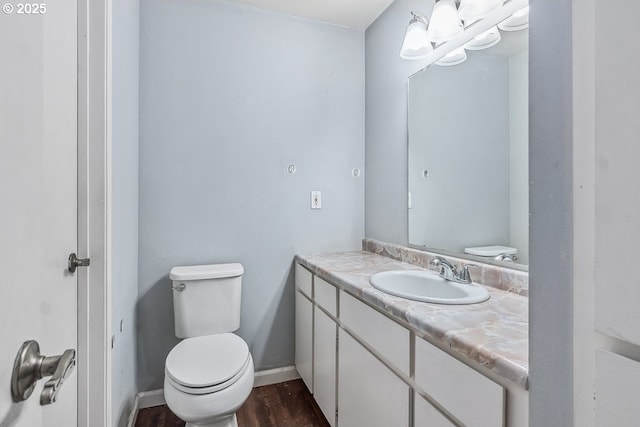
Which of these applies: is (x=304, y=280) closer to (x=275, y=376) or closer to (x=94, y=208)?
(x=275, y=376)

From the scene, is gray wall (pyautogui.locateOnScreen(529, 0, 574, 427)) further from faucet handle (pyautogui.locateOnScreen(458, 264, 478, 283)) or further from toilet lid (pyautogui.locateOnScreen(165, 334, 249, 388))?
toilet lid (pyautogui.locateOnScreen(165, 334, 249, 388))

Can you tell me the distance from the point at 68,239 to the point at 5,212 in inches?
20.7

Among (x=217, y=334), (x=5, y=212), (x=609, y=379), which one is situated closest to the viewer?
(x=609, y=379)

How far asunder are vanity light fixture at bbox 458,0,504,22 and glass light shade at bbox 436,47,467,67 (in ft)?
0.45

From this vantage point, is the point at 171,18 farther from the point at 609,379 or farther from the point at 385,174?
the point at 609,379

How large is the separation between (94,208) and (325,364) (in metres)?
1.25

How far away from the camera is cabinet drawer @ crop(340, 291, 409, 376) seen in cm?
100

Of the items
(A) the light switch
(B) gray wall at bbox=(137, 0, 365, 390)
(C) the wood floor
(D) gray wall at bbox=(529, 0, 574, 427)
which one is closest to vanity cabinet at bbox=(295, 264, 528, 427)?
(C) the wood floor

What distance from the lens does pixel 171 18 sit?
6.03 feet

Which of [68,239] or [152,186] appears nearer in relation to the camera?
[68,239]

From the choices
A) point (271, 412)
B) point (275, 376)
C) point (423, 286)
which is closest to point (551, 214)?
point (423, 286)

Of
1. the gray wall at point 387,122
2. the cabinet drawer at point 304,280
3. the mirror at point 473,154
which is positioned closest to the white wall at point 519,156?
the mirror at point 473,154

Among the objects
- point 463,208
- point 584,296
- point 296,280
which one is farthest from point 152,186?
point 584,296

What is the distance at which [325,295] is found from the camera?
5.28 ft
